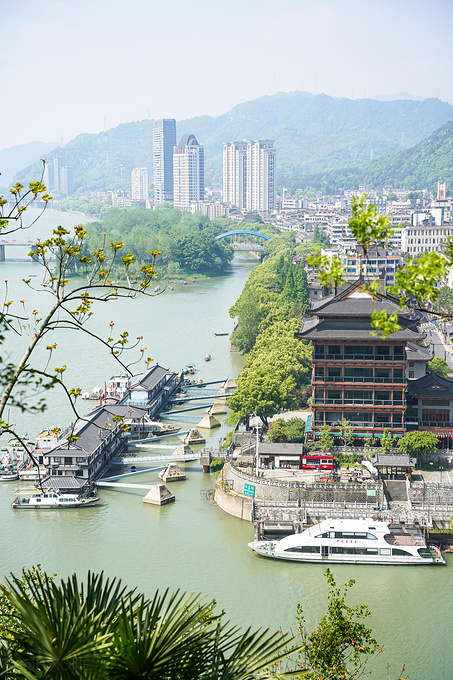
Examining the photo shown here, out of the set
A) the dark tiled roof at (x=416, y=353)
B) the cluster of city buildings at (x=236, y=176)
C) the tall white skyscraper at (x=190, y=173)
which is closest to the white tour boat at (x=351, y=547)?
the dark tiled roof at (x=416, y=353)

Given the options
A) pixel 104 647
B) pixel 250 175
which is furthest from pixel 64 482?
pixel 250 175

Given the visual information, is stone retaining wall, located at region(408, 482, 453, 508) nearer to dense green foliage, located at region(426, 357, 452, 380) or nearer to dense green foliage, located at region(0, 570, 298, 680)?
dense green foliage, located at region(426, 357, 452, 380)

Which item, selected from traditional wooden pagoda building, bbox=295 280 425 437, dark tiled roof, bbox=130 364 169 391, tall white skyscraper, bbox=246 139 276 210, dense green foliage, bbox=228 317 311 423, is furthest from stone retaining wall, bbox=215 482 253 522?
tall white skyscraper, bbox=246 139 276 210

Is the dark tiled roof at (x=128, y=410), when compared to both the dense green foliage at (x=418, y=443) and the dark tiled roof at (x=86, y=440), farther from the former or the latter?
the dense green foliage at (x=418, y=443)

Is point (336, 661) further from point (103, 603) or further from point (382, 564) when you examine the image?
point (382, 564)

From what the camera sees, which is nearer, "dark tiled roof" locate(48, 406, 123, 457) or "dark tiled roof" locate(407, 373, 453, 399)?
"dark tiled roof" locate(48, 406, 123, 457)

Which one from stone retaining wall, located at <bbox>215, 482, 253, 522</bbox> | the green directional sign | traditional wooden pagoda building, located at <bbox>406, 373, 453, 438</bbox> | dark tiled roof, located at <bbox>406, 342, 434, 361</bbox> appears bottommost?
stone retaining wall, located at <bbox>215, 482, 253, 522</bbox>

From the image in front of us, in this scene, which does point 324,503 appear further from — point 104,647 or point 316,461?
point 104,647
